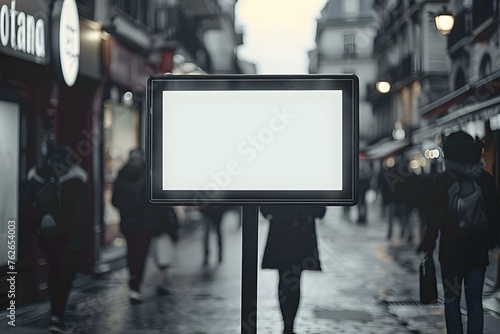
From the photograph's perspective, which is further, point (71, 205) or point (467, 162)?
point (71, 205)

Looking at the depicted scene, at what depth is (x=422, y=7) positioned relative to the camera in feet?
119

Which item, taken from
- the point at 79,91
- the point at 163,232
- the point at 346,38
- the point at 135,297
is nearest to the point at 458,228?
the point at 135,297

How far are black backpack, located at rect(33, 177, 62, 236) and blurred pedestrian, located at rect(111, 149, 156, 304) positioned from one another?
191 centimetres

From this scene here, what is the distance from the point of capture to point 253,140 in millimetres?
3502

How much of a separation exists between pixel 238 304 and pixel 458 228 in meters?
3.81

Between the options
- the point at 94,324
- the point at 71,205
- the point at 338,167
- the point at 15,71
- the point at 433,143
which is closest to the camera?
the point at 338,167

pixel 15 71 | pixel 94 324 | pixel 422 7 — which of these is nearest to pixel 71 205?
pixel 94 324

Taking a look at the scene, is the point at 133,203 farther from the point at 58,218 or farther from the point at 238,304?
the point at 58,218

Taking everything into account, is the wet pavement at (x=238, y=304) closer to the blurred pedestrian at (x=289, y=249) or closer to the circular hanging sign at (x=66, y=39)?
the blurred pedestrian at (x=289, y=249)

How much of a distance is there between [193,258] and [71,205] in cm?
703

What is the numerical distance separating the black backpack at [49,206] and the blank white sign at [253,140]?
3966 mm

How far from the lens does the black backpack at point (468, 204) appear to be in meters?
5.89

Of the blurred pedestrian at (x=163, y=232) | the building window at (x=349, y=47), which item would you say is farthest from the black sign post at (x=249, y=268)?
the building window at (x=349, y=47)

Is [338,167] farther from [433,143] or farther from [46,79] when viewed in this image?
[433,143]
